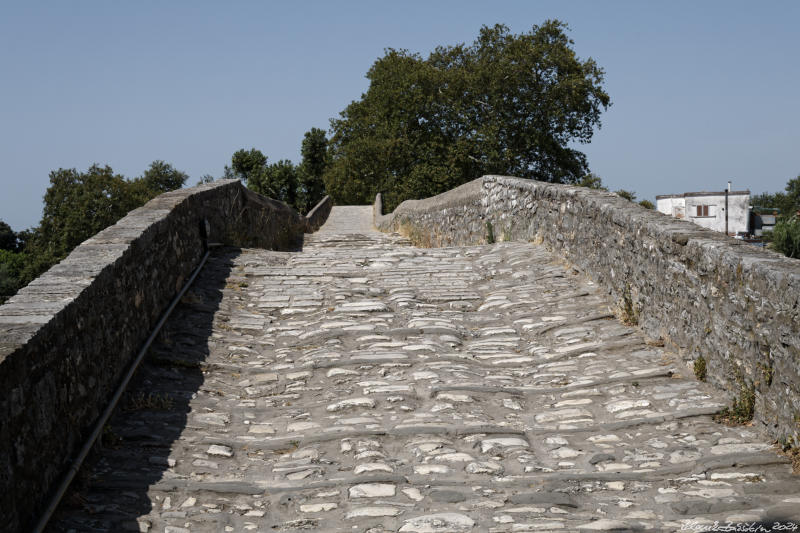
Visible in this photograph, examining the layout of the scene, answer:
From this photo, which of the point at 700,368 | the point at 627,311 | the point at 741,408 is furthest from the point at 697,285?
the point at 627,311

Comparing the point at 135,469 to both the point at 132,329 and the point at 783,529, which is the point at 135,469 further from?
the point at 783,529

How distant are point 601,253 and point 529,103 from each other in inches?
883

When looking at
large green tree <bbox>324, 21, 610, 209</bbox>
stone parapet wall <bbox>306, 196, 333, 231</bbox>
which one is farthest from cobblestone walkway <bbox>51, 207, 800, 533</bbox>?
large green tree <bbox>324, 21, 610, 209</bbox>

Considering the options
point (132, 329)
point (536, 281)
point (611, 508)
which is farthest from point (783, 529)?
point (536, 281)

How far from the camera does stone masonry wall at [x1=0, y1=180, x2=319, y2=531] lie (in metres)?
2.87

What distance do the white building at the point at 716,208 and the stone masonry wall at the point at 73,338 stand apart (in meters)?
44.0

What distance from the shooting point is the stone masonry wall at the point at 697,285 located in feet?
11.6

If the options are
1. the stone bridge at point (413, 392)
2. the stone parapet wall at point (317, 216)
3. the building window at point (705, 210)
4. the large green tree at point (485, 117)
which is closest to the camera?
the stone bridge at point (413, 392)

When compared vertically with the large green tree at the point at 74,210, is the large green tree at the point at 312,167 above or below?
above

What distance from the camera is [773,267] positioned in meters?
3.71

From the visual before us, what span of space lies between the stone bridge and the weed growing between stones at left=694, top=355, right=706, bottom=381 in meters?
0.03

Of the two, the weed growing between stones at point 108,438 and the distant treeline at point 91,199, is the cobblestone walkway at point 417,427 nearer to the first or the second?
Result: the weed growing between stones at point 108,438

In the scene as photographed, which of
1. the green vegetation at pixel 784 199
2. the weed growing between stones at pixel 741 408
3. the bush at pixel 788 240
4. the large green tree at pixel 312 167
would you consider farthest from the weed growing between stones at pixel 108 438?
the green vegetation at pixel 784 199

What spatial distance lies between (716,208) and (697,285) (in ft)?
152
